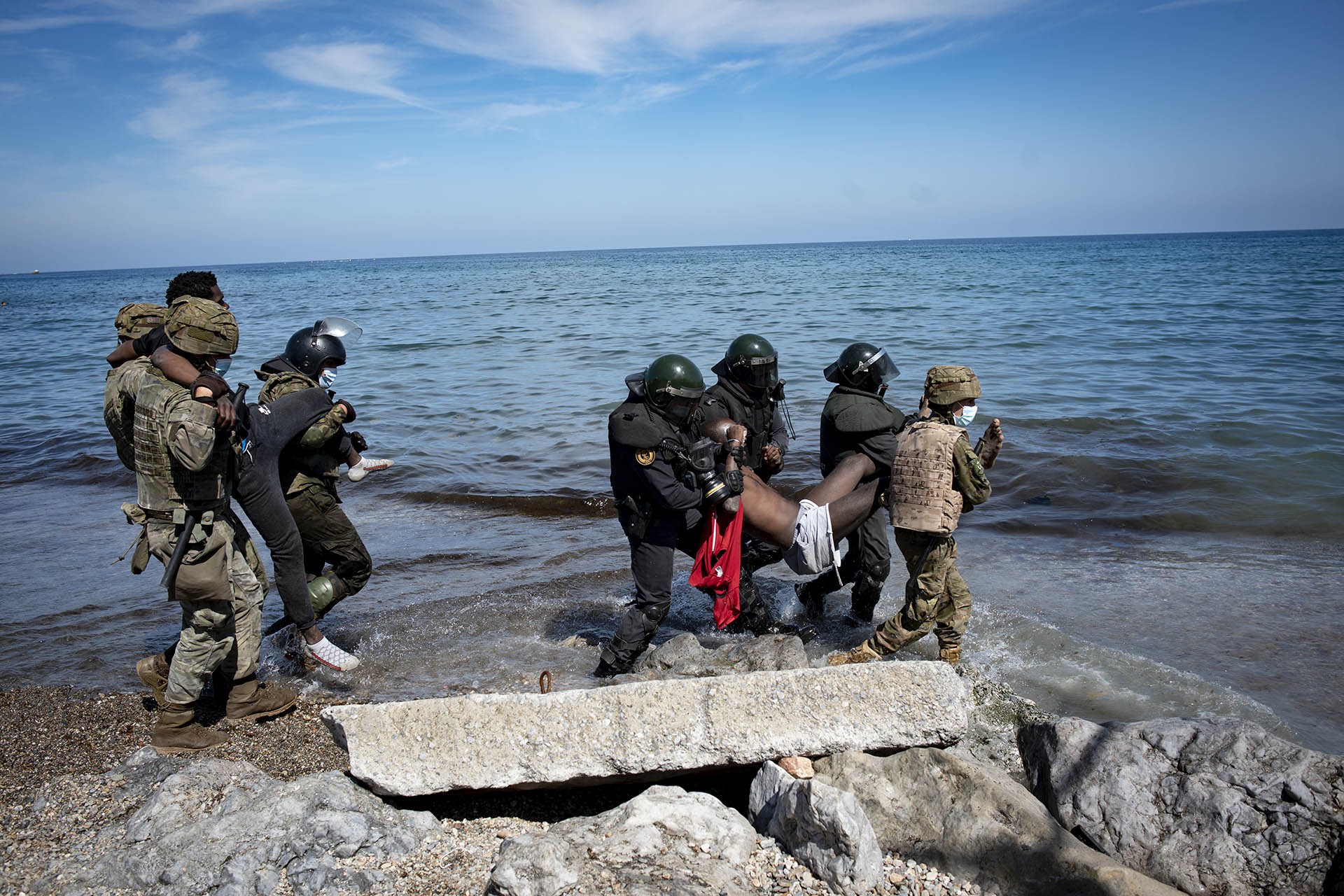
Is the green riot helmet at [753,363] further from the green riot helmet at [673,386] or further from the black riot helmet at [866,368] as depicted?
the green riot helmet at [673,386]

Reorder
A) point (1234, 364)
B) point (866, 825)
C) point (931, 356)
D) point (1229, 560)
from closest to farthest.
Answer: point (866, 825)
point (1229, 560)
point (1234, 364)
point (931, 356)

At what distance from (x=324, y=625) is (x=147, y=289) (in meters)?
82.5

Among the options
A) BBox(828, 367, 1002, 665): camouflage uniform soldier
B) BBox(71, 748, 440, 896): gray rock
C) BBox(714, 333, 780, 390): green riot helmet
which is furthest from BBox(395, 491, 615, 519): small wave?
BBox(71, 748, 440, 896): gray rock

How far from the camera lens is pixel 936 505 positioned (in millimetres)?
4848

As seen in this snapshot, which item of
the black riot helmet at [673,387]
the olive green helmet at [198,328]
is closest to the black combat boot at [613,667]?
the black riot helmet at [673,387]

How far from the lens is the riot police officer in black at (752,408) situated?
579cm

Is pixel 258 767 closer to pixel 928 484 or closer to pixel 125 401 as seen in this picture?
pixel 125 401

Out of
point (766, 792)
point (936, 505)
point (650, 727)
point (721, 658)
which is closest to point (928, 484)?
point (936, 505)

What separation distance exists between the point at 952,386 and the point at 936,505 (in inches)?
27.1

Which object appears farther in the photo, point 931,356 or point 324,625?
point 931,356

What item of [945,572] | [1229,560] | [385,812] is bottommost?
[1229,560]

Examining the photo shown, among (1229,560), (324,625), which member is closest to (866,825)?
(324,625)

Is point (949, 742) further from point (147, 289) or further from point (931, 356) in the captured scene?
point (147, 289)

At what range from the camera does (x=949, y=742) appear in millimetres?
3529
